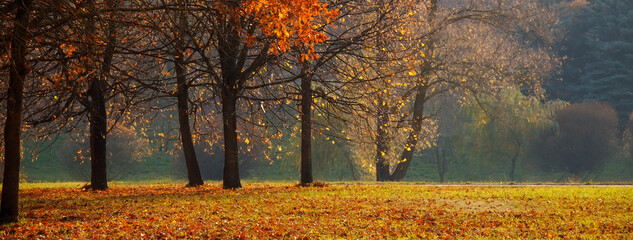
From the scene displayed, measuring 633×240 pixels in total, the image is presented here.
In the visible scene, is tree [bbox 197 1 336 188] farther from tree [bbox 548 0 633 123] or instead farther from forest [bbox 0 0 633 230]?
tree [bbox 548 0 633 123]

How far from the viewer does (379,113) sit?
18.0 meters

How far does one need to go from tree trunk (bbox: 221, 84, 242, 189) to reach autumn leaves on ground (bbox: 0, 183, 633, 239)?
167cm

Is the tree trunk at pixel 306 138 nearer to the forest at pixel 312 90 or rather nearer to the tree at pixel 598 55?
the forest at pixel 312 90

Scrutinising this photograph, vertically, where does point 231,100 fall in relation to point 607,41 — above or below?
below

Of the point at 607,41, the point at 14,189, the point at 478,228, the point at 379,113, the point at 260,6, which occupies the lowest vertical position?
the point at 478,228

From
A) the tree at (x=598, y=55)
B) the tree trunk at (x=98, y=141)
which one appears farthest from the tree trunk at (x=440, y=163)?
the tree trunk at (x=98, y=141)

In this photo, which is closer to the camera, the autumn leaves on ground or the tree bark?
the autumn leaves on ground

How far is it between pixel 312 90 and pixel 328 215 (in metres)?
6.45

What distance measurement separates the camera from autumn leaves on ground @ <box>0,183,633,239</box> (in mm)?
10188

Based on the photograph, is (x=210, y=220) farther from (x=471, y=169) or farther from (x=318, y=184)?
(x=471, y=169)

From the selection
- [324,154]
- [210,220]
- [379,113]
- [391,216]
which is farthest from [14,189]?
[324,154]

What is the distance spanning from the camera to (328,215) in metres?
12.4

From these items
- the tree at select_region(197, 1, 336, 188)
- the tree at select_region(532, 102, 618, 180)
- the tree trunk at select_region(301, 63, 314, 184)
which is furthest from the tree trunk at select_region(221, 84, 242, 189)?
the tree at select_region(532, 102, 618, 180)

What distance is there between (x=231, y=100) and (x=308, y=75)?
7.92ft
